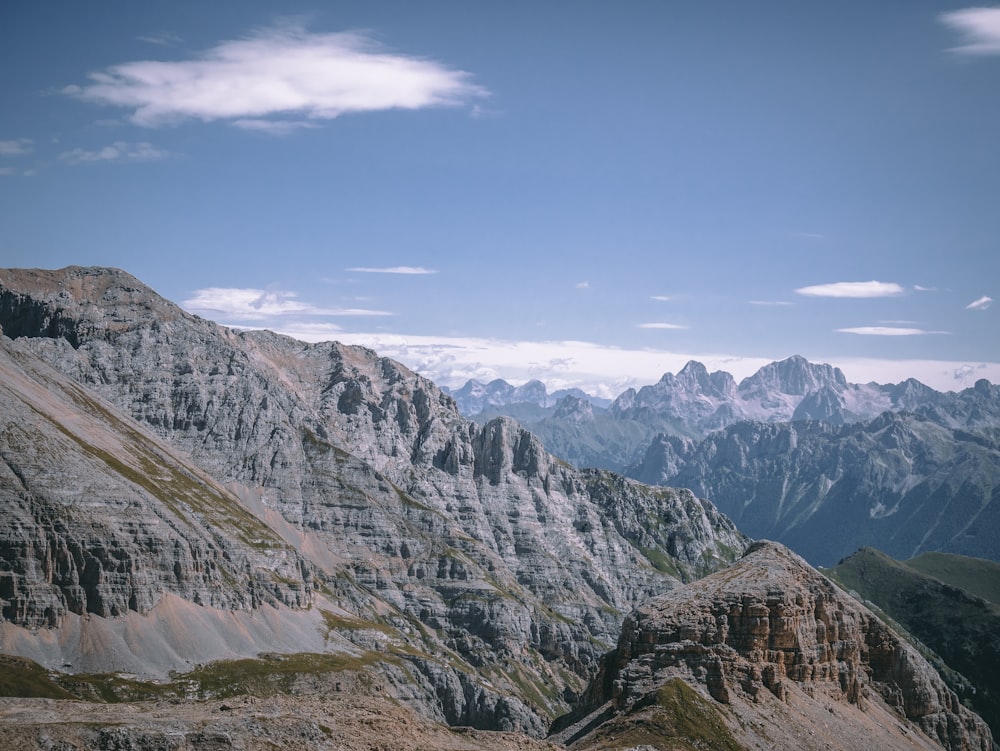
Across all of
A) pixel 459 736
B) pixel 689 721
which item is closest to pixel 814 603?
pixel 689 721

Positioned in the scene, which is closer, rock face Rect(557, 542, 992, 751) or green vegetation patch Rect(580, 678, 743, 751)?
green vegetation patch Rect(580, 678, 743, 751)

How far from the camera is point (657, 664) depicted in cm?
16000

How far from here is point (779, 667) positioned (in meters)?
165

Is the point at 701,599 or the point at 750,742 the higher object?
the point at 701,599

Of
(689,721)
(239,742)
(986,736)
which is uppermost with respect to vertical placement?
(239,742)

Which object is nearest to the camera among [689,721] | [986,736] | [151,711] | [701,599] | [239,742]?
[239,742]

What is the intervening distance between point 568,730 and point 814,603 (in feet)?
166

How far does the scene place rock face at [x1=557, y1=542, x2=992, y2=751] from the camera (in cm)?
15562

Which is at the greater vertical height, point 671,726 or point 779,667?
point 779,667

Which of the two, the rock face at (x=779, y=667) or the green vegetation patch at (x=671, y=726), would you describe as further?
the rock face at (x=779, y=667)

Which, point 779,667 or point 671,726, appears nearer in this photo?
point 671,726

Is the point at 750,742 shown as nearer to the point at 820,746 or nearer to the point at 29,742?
the point at 820,746

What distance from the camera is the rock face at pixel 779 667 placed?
15562 cm

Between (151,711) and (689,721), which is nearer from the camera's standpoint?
(151,711)
